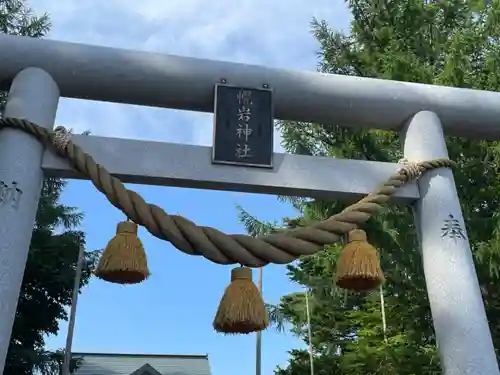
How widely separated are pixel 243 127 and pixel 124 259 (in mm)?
687

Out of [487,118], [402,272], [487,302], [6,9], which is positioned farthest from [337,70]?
[6,9]

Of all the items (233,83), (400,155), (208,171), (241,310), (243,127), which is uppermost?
(400,155)

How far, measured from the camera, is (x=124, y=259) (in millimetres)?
1991

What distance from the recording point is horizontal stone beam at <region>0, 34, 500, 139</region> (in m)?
2.29

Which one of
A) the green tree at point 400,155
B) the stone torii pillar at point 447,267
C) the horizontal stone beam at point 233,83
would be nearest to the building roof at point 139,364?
the green tree at point 400,155

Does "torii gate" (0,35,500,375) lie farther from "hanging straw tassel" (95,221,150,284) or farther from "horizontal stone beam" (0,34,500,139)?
"hanging straw tassel" (95,221,150,284)

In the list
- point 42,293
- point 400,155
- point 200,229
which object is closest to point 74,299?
point 42,293

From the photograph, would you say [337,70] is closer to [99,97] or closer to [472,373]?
[99,97]

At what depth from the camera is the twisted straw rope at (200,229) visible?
1902 mm

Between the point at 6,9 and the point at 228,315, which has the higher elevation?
the point at 6,9

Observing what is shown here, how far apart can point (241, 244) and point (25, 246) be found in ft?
2.36

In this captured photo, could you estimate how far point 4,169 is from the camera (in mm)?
2029

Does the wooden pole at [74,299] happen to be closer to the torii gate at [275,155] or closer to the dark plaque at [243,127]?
the torii gate at [275,155]

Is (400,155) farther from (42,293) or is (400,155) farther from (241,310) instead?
(42,293)
